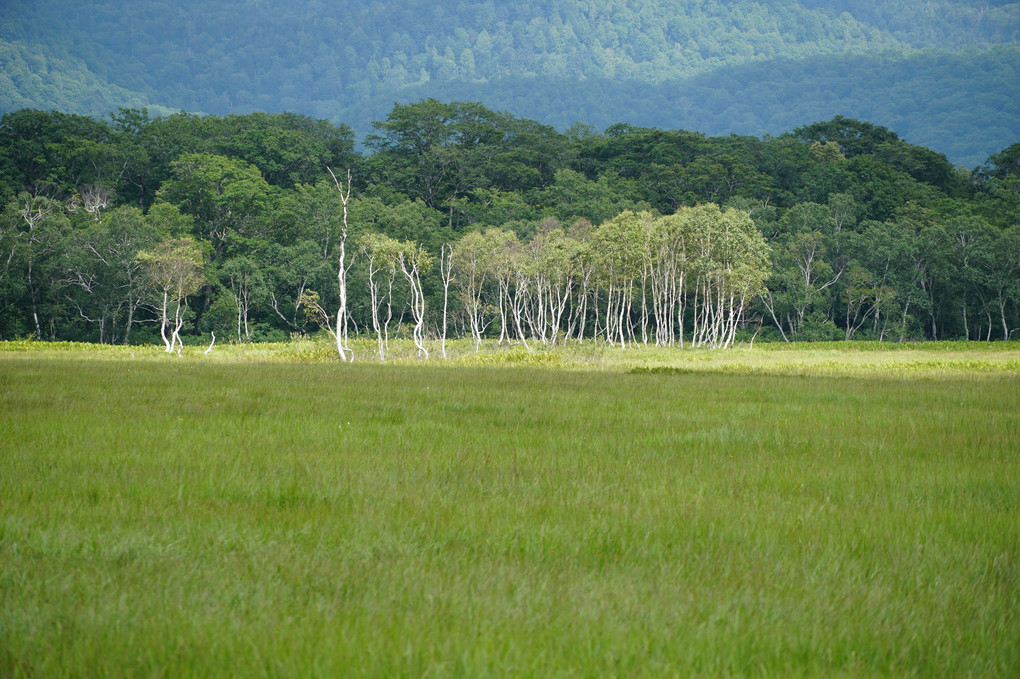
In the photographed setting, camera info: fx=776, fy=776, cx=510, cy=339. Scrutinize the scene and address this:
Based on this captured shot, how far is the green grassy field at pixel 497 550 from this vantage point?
152 inches

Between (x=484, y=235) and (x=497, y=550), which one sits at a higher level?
(x=484, y=235)

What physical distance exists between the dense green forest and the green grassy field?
32.3 metres

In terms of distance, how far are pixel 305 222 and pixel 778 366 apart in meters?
60.1

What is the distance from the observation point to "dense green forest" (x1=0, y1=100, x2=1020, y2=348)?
208ft

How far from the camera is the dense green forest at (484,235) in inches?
2490

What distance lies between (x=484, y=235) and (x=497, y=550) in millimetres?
64707

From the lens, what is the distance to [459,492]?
24.0 ft

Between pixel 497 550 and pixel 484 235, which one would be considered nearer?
pixel 497 550

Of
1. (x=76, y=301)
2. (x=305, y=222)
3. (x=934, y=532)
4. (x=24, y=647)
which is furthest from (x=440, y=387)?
(x=305, y=222)

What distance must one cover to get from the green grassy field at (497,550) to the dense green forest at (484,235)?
32.3 meters

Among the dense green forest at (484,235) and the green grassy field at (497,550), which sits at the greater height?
the dense green forest at (484,235)

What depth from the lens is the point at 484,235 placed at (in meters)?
69.2

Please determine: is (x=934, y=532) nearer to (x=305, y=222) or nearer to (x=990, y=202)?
(x=305, y=222)

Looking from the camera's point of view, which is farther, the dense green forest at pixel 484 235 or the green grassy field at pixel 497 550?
the dense green forest at pixel 484 235
